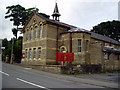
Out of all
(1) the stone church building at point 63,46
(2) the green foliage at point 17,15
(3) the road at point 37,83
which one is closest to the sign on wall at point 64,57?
(1) the stone church building at point 63,46

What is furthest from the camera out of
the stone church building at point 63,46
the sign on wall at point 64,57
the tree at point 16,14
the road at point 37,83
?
the tree at point 16,14

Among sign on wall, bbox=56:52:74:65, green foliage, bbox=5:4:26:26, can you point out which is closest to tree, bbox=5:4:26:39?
green foliage, bbox=5:4:26:26

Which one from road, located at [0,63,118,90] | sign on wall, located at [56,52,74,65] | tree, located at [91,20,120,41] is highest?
tree, located at [91,20,120,41]

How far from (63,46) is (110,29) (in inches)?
1397

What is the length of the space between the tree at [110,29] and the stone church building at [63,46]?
27.8m

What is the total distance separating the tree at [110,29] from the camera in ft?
178

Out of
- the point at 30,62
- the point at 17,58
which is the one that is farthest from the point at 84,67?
the point at 17,58

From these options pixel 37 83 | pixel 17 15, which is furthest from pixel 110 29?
pixel 37 83

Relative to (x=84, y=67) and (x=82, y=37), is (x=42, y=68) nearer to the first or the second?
(x=84, y=67)

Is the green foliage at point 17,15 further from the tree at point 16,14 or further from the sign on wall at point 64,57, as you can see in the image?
the sign on wall at point 64,57

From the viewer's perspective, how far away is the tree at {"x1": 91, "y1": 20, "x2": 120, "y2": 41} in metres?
54.3

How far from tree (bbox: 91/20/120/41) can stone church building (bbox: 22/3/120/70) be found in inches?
1096

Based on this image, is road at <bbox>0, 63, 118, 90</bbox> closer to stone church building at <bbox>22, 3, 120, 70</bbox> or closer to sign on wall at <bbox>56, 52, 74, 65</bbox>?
sign on wall at <bbox>56, 52, 74, 65</bbox>

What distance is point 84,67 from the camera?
20188mm
